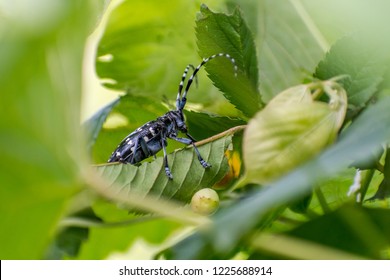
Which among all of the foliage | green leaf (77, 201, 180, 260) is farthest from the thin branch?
green leaf (77, 201, 180, 260)

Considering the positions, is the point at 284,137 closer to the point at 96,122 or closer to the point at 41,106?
the point at 41,106

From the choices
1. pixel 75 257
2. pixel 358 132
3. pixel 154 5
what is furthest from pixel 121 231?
pixel 358 132

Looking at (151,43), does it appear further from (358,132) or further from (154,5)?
(358,132)

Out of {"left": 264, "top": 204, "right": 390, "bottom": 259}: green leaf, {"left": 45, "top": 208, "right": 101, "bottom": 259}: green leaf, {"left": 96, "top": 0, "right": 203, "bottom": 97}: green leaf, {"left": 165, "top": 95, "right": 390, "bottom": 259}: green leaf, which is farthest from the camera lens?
{"left": 96, "top": 0, "right": 203, "bottom": 97}: green leaf

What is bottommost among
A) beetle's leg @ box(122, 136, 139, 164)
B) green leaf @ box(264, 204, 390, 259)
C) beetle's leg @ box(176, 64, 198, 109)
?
green leaf @ box(264, 204, 390, 259)

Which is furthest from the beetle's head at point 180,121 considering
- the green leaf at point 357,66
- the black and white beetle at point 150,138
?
the green leaf at point 357,66

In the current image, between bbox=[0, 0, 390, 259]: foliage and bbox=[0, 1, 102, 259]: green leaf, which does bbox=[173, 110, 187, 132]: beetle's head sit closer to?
bbox=[0, 0, 390, 259]: foliage

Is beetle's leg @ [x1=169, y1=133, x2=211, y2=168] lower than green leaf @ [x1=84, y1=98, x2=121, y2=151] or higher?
lower
